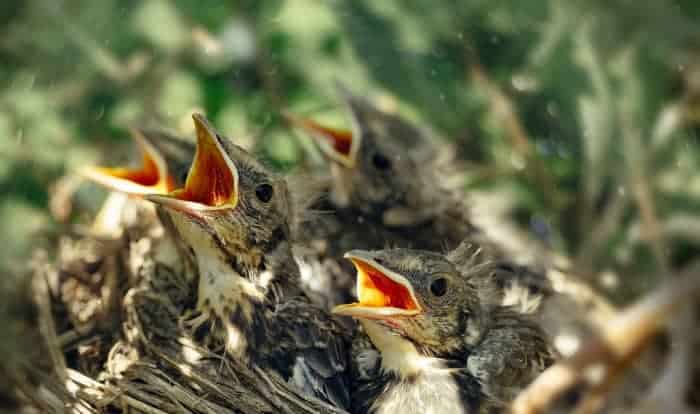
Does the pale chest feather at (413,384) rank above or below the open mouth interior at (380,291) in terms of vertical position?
below

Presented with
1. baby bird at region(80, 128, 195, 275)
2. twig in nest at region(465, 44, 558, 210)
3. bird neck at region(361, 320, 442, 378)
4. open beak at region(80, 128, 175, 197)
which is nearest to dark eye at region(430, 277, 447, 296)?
bird neck at region(361, 320, 442, 378)

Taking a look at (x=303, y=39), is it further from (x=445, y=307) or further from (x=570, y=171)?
(x=445, y=307)

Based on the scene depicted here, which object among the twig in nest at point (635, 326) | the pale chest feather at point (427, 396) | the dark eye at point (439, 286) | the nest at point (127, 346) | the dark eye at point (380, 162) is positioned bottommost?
the nest at point (127, 346)

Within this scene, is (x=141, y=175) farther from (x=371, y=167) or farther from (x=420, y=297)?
(x=420, y=297)

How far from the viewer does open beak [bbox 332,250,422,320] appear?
2209 mm

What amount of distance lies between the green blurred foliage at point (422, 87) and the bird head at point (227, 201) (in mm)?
415

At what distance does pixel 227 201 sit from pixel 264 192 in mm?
89

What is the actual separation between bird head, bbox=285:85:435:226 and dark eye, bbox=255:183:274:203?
0.65 m

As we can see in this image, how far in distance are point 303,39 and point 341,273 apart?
115 cm

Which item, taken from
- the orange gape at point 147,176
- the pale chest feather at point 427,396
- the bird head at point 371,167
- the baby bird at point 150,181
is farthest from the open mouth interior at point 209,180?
the bird head at point 371,167

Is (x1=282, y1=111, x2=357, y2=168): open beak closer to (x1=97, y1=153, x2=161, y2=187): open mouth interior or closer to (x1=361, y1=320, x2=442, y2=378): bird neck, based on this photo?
(x1=97, y1=153, x2=161, y2=187): open mouth interior

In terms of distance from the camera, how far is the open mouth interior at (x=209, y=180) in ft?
7.84

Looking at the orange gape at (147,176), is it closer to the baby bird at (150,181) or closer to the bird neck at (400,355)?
the baby bird at (150,181)

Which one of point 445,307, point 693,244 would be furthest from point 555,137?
point 445,307
